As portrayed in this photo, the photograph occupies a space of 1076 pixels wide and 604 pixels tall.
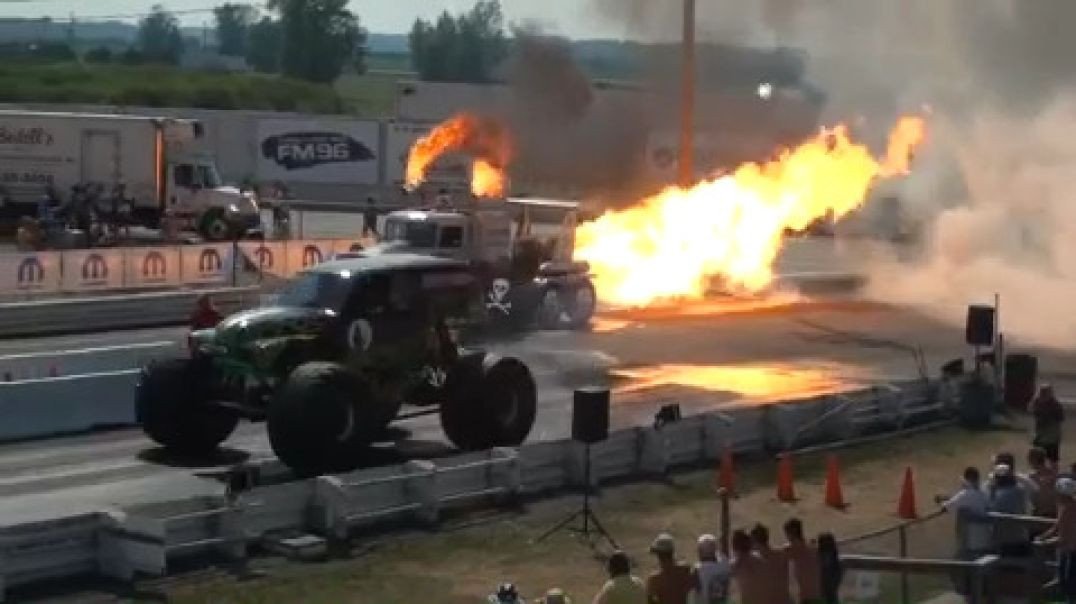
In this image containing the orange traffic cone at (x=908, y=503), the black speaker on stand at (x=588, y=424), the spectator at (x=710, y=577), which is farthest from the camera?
the orange traffic cone at (x=908, y=503)

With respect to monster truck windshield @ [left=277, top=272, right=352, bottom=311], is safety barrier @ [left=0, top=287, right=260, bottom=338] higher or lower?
lower

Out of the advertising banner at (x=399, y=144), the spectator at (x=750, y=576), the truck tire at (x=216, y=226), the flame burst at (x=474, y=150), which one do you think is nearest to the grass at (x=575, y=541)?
the spectator at (x=750, y=576)

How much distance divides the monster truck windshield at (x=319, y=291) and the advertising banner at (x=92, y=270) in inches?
653

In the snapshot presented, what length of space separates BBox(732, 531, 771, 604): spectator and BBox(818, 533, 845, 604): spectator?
436 millimetres

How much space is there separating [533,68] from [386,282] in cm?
4327

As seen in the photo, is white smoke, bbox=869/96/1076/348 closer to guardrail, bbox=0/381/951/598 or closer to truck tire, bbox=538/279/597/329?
truck tire, bbox=538/279/597/329

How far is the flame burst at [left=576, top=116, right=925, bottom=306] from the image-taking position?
134 feet

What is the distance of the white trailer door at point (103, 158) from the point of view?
5259cm

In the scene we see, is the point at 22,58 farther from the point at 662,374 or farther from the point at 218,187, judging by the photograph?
the point at 662,374

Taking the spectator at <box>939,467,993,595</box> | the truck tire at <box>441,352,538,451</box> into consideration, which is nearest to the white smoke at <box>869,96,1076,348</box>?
the truck tire at <box>441,352,538,451</box>

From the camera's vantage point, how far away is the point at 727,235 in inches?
1639

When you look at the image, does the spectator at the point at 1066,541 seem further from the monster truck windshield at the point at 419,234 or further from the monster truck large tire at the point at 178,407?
the monster truck windshield at the point at 419,234

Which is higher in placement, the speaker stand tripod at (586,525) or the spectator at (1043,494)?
the spectator at (1043,494)

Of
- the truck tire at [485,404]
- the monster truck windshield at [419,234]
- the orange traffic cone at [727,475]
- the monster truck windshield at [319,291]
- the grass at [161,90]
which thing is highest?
the grass at [161,90]
